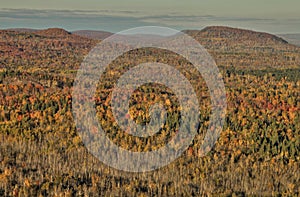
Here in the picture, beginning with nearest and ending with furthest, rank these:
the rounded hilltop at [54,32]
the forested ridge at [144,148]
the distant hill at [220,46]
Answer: the forested ridge at [144,148] < the distant hill at [220,46] < the rounded hilltop at [54,32]

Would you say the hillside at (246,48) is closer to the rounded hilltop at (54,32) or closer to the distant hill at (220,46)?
the distant hill at (220,46)

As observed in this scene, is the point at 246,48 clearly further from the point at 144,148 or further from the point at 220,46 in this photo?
the point at 144,148

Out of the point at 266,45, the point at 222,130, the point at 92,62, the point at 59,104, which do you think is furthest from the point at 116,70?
the point at 266,45

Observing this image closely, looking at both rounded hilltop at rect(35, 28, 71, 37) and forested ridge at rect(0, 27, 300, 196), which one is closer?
forested ridge at rect(0, 27, 300, 196)

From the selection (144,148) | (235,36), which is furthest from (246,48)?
(144,148)

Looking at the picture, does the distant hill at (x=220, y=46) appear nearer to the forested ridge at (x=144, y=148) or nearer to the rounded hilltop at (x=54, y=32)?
the rounded hilltop at (x=54, y=32)

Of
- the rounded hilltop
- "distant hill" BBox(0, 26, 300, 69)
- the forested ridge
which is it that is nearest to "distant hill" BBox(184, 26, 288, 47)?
"distant hill" BBox(0, 26, 300, 69)

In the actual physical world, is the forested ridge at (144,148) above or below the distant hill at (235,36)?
below

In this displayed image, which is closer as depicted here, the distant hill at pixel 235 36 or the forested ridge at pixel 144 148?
the forested ridge at pixel 144 148

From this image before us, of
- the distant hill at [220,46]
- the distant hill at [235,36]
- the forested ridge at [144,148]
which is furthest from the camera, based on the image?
the distant hill at [235,36]

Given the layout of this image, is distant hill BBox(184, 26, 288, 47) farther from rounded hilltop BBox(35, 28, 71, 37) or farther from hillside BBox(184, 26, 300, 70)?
rounded hilltop BBox(35, 28, 71, 37)

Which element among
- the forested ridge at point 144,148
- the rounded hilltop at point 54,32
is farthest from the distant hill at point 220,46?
the forested ridge at point 144,148

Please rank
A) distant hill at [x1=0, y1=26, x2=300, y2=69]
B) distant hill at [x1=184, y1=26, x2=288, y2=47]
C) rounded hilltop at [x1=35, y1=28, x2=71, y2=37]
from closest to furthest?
distant hill at [x1=0, y1=26, x2=300, y2=69]
rounded hilltop at [x1=35, y1=28, x2=71, y2=37]
distant hill at [x1=184, y1=26, x2=288, y2=47]
